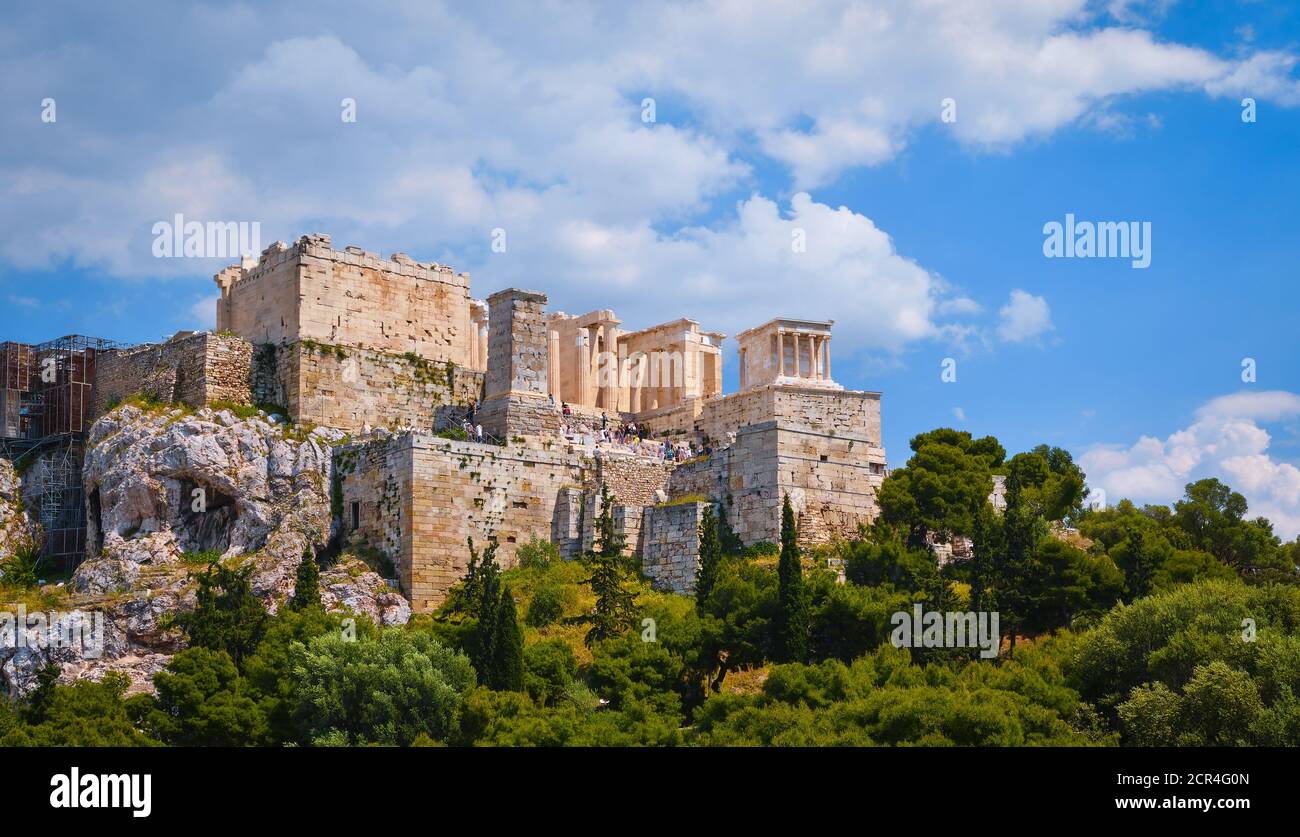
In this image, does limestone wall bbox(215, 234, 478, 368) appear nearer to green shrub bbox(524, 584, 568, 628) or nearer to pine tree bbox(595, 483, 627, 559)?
pine tree bbox(595, 483, 627, 559)

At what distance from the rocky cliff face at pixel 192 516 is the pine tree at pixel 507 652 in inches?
224

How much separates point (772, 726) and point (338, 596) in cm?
1456

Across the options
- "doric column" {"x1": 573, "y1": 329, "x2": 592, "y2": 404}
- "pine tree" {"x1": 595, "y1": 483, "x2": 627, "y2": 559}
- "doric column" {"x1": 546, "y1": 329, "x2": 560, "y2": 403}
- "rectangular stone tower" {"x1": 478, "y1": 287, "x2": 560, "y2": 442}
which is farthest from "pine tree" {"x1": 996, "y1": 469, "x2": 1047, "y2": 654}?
"doric column" {"x1": 546, "y1": 329, "x2": 560, "y2": 403}

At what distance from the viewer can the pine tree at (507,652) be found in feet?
173

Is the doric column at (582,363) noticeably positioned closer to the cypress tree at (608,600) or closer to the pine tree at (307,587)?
the cypress tree at (608,600)

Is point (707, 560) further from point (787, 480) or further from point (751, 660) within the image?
point (787, 480)

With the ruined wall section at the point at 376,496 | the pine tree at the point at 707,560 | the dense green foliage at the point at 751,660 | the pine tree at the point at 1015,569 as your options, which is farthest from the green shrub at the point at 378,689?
the pine tree at the point at 1015,569

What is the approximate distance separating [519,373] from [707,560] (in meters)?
10.6

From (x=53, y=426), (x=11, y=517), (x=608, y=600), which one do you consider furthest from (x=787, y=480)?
(x=53, y=426)

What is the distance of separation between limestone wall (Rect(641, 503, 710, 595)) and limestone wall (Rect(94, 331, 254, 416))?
14299mm
